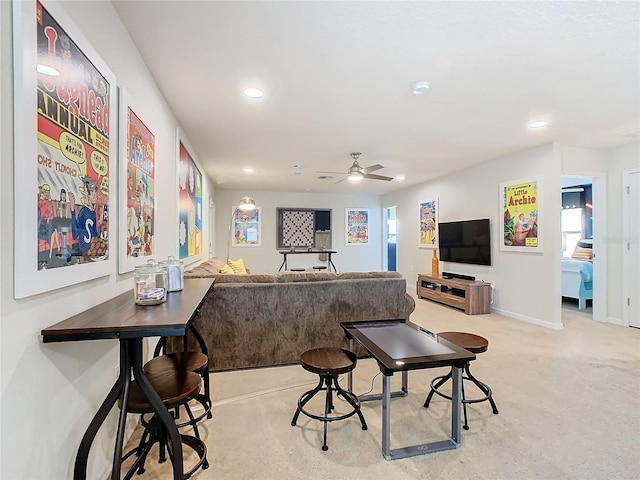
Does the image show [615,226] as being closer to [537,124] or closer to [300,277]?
[537,124]

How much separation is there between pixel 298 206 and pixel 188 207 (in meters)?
5.16

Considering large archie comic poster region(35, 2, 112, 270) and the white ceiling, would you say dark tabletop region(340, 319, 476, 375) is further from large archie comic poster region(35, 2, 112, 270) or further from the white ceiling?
the white ceiling

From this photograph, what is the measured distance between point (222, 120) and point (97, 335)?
2826 millimetres

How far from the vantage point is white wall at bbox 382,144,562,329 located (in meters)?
4.32

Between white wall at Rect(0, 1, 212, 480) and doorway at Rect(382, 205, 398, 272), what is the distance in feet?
26.4

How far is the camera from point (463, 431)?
2.06 m

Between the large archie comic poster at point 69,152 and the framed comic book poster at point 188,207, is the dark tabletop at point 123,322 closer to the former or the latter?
the large archie comic poster at point 69,152

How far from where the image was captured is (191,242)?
414cm

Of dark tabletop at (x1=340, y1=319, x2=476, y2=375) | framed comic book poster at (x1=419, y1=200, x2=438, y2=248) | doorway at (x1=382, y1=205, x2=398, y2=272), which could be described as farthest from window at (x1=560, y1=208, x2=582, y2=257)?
dark tabletop at (x1=340, y1=319, x2=476, y2=375)

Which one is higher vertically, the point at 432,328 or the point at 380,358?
the point at 380,358

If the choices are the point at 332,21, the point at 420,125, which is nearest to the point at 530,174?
the point at 420,125

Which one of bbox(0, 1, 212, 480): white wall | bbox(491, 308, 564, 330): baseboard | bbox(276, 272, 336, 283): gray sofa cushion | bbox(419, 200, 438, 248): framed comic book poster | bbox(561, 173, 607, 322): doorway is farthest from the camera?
bbox(419, 200, 438, 248): framed comic book poster

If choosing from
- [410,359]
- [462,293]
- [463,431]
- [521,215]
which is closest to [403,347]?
[410,359]

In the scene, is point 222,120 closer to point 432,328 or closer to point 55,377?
point 55,377
